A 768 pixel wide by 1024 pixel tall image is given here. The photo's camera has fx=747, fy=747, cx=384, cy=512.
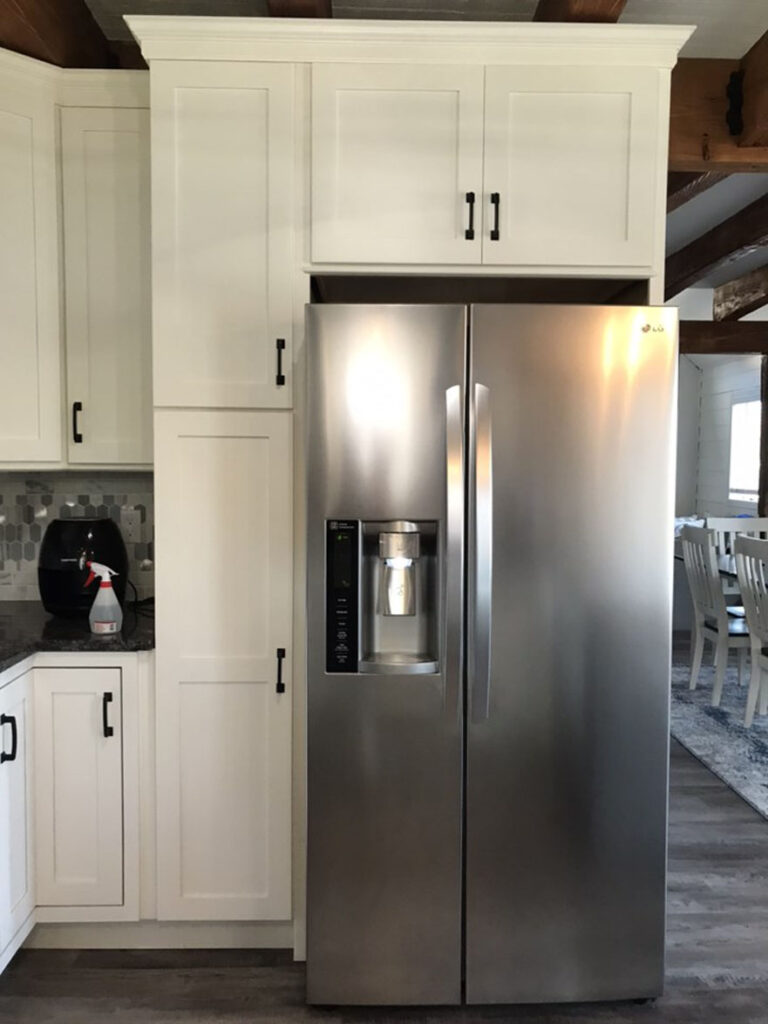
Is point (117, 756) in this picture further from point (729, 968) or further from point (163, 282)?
point (729, 968)

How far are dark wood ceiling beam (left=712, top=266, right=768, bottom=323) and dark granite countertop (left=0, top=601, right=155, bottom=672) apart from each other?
5.77m

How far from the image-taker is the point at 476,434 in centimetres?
181

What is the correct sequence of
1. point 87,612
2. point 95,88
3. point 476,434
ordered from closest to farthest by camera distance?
point 476,434 → point 95,88 → point 87,612

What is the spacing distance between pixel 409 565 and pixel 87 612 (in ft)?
3.86

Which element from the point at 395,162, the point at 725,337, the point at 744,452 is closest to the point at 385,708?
the point at 395,162

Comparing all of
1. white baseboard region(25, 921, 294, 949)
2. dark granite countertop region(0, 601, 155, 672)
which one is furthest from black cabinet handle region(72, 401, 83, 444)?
white baseboard region(25, 921, 294, 949)

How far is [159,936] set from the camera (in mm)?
2195

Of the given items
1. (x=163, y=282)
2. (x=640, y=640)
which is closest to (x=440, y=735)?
(x=640, y=640)

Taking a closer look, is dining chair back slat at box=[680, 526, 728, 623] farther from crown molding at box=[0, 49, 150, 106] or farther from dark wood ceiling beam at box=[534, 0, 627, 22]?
crown molding at box=[0, 49, 150, 106]

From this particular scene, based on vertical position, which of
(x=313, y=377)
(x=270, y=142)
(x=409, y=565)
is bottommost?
(x=409, y=565)

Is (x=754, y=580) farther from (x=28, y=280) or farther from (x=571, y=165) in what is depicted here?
(x=28, y=280)

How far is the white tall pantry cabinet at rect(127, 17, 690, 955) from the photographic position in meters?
2.00

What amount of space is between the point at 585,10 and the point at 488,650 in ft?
5.70

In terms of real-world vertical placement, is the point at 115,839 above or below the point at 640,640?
below
